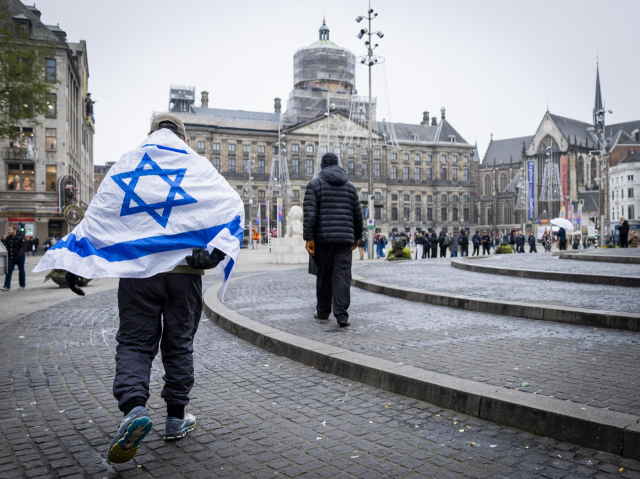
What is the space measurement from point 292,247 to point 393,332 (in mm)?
17110

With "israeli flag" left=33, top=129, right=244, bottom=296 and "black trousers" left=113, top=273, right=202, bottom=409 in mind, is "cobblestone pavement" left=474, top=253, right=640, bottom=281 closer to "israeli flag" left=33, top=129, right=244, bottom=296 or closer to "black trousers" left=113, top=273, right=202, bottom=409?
"israeli flag" left=33, top=129, right=244, bottom=296

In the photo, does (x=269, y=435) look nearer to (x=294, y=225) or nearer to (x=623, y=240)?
(x=294, y=225)

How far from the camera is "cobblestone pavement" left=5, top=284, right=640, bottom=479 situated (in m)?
2.76

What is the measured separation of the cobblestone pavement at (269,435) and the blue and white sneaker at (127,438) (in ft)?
0.50

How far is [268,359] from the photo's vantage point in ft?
17.1

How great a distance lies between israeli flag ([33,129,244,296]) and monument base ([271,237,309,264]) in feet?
63.8

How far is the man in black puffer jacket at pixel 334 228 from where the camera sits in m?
6.23

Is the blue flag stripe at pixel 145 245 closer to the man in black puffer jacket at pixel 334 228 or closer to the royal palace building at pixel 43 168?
the man in black puffer jacket at pixel 334 228

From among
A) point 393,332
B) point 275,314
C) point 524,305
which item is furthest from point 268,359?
point 524,305

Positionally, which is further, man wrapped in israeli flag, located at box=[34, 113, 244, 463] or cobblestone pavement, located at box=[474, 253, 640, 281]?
cobblestone pavement, located at box=[474, 253, 640, 281]

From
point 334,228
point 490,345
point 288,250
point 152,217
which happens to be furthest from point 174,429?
point 288,250

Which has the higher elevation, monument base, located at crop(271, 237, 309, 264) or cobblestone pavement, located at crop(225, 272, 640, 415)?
monument base, located at crop(271, 237, 309, 264)

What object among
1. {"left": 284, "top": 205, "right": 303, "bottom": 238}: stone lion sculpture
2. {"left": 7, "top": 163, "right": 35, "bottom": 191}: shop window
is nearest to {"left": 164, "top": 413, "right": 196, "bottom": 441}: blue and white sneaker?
{"left": 284, "top": 205, "right": 303, "bottom": 238}: stone lion sculpture


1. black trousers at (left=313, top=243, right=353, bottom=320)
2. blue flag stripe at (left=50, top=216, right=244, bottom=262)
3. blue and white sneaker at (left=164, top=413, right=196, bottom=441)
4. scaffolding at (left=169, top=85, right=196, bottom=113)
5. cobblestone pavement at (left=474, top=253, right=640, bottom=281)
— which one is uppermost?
scaffolding at (left=169, top=85, right=196, bottom=113)
